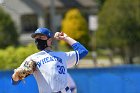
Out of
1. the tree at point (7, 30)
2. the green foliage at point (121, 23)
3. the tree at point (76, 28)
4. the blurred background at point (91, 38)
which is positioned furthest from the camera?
the tree at point (76, 28)

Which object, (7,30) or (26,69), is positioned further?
(7,30)

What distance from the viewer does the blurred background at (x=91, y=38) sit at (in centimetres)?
1029

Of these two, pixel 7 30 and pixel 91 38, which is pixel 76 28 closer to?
pixel 91 38

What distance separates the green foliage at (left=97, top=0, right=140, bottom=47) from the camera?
2652 centimetres

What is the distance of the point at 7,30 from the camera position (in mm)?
33656

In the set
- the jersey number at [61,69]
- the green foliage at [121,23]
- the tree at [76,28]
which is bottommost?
the tree at [76,28]

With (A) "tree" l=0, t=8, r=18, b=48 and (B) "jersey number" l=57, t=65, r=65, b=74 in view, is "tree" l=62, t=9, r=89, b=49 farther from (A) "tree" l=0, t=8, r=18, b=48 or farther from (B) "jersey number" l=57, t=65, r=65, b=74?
(B) "jersey number" l=57, t=65, r=65, b=74

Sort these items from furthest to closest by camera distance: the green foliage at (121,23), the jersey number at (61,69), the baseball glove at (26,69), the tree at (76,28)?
the tree at (76,28)
the green foliage at (121,23)
the jersey number at (61,69)
the baseball glove at (26,69)

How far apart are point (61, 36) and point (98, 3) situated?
1330 inches

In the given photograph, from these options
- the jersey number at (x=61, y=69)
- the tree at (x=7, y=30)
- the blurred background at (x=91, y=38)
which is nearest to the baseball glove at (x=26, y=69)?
the jersey number at (x=61, y=69)

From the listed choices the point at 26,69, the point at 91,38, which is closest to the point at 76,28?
the point at 91,38

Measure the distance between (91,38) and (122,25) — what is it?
9577 millimetres

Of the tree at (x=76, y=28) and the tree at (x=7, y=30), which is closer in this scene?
the tree at (x=7, y=30)

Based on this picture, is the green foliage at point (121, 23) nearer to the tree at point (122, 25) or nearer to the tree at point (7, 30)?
the tree at point (122, 25)
